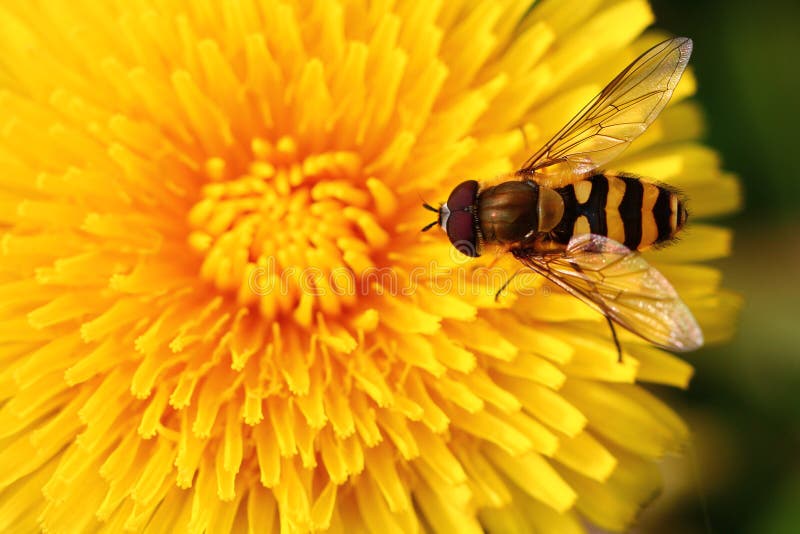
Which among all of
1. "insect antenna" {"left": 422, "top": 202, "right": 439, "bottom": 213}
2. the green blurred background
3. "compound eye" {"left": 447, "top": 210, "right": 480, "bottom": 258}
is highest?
"insect antenna" {"left": 422, "top": 202, "right": 439, "bottom": 213}

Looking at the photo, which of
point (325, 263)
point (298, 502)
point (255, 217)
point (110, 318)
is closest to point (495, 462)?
point (298, 502)

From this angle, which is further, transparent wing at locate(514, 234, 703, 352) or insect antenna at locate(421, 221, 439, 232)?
insect antenna at locate(421, 221, 439, 232)

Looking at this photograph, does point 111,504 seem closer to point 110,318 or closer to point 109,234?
point 110,318

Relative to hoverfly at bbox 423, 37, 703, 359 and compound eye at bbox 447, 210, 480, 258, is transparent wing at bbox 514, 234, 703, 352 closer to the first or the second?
hoverfly at bbox 423, 37, 703, 359

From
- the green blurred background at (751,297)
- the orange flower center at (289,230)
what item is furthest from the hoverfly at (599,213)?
the green blurred background at (751,297)

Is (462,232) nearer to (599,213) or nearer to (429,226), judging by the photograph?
(429,226)

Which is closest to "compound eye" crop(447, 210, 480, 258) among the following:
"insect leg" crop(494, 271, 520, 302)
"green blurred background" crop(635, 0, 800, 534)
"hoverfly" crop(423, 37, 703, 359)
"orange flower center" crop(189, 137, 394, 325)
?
"hoverfly" crop(423, 37, 703, 359)

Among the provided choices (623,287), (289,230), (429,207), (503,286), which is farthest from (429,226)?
(623,287)
